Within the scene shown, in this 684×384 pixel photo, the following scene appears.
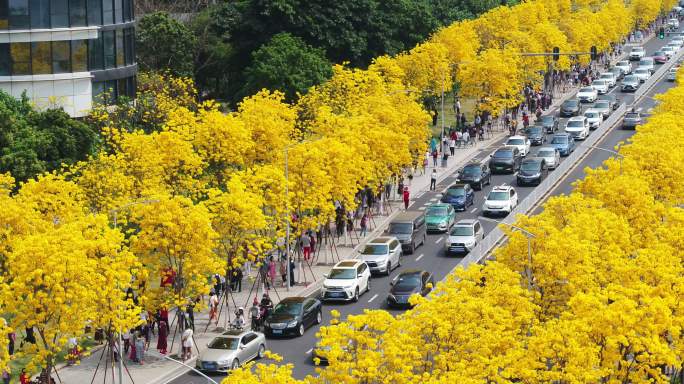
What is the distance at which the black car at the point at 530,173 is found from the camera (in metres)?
91.2

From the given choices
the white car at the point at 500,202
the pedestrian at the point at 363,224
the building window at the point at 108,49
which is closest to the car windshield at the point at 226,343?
the pedestrian at the point at 363,224

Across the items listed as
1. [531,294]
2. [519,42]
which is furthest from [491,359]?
[519,42]

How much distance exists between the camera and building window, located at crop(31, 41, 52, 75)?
83125mm

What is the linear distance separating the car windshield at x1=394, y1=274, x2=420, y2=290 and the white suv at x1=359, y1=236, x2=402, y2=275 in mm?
4996

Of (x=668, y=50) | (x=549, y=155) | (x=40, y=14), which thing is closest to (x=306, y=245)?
(x=40, y=14)

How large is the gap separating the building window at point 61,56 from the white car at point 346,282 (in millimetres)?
25834

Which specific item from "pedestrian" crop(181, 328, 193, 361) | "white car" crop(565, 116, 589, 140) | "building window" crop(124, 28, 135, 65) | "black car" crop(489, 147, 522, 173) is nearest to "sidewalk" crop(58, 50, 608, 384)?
"pedestrian" crop(181, 328, 193, 361)

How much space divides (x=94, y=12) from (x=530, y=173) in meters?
29.4

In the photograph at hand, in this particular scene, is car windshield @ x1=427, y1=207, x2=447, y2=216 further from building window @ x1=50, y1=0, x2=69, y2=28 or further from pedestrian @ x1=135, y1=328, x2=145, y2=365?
pedestrian @ x1=135, y1=328, x2=145, y2=365

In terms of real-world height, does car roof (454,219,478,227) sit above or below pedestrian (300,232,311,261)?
above

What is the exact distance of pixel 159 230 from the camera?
58.0m

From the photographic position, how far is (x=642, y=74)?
140875 millimetres

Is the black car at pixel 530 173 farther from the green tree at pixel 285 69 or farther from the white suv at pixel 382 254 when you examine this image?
the white suv at pixel 382 254

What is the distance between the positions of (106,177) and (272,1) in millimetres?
45454
